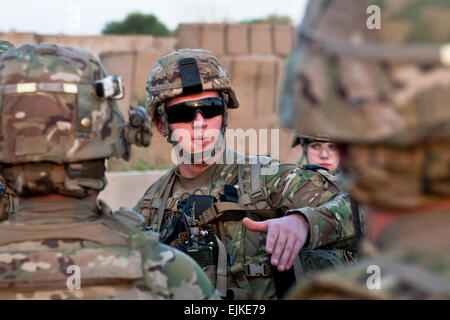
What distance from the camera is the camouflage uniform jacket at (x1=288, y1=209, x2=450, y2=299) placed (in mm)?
1418

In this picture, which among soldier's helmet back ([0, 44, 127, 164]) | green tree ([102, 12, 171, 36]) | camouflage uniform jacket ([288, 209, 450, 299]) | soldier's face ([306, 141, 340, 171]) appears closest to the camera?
camouflage uniform jacket ([288, 209, 450, 299])

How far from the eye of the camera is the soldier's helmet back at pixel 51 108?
8.05 feet

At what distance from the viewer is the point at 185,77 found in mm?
4125

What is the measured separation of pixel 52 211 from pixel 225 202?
1522 millimetres

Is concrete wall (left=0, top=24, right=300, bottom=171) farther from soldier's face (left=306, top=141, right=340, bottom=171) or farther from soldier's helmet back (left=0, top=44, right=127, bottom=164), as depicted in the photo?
soldier's helmet back (left=0, top=44, right=127, bottom=164)

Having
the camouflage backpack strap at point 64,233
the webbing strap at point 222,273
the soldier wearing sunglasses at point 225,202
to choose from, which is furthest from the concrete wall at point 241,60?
the camouflage backpack strap at point 64,233

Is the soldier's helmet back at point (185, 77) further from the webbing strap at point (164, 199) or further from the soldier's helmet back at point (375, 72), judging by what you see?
the soldier's helmet back at point (375, 72)

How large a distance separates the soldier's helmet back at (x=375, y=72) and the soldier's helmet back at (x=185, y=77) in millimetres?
2471

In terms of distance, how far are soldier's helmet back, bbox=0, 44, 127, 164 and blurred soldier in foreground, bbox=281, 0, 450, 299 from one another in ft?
3.63

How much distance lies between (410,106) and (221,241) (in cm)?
248

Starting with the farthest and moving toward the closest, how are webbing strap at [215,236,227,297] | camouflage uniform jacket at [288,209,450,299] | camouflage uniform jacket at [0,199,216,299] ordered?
webbing strap at [215,236,227,297] → camouflage uniform jacket at [0,199,216,299] → camouflage uniform jacket at [288,209,450,299]

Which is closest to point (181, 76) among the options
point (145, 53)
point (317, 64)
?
point (317, 64)

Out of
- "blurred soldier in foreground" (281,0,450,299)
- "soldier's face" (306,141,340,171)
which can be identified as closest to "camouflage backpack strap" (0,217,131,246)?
"blurred soldier in foreground" (281,0,450,299)

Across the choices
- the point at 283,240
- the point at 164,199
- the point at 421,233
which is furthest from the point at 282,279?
the point at 421,233
